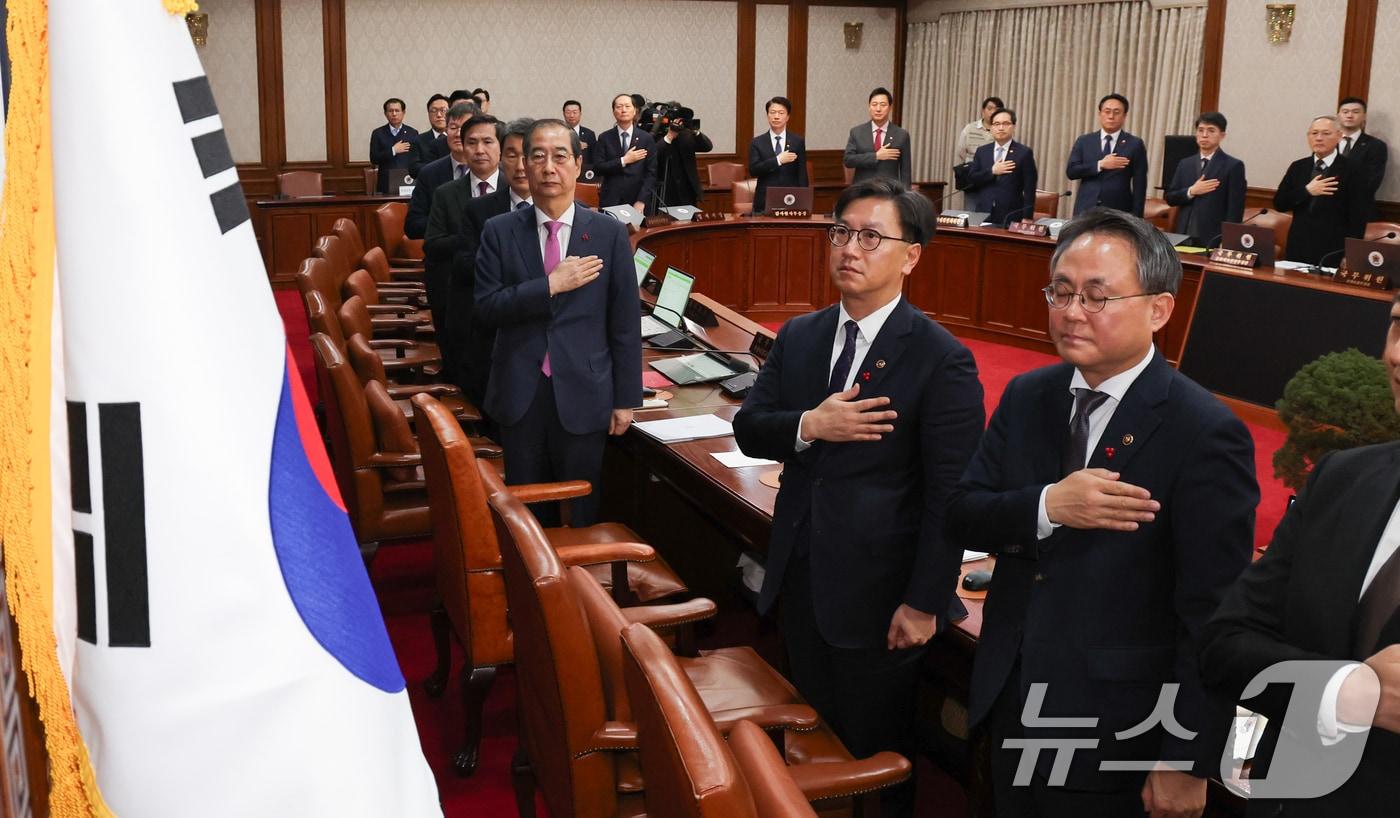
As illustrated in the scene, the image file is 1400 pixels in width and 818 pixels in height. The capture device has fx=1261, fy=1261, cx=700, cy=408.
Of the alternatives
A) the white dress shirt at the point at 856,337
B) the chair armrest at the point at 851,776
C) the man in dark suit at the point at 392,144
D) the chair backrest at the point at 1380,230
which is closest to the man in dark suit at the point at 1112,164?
the chair backrest at the point at 1380,230

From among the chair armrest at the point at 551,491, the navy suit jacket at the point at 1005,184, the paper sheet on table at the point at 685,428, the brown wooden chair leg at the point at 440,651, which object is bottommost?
the brown wooden chair leg at the point at 440,651

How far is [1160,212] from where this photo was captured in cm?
874

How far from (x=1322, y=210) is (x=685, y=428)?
5.99m

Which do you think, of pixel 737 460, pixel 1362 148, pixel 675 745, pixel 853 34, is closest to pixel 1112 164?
pixel 1362 148

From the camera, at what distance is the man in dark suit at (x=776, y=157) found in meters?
10.0

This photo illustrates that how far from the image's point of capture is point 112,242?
91 cm

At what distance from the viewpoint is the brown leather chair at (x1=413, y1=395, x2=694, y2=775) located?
2.83 meters

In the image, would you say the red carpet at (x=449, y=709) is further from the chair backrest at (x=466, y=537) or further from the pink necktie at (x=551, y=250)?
the pink necktie at (x=551, y=250)

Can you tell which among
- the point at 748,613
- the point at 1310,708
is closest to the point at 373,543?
the point at 748,613

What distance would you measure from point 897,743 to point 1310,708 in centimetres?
116

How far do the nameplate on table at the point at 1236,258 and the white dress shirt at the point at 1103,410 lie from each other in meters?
5.42

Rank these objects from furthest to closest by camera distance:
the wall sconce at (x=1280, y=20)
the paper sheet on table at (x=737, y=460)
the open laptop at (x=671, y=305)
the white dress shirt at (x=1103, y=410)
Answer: the wall sconce at (x=1280, y=20), the open laptop at (x=671, y=305), the paper sheet on table at (x=737, y=460), the white dress shirt at (x=1103, y=410)

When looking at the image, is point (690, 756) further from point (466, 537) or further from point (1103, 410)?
point (466, 537)

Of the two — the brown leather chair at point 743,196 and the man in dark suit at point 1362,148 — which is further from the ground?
the man in dark suit at point 1362,148
